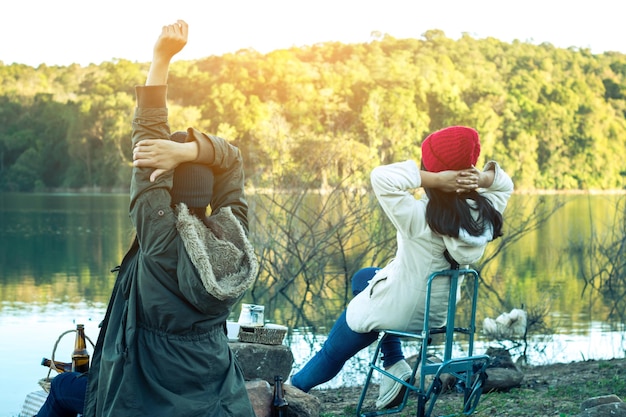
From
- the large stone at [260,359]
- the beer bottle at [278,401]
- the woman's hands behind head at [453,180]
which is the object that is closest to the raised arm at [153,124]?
the woman's hands behind head at [453,180]

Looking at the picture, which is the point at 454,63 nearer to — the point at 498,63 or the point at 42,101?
the point at 498,63

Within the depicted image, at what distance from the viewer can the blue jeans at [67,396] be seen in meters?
2.94

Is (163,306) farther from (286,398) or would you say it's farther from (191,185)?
(286,398)

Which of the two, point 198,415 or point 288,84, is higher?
point 288,84

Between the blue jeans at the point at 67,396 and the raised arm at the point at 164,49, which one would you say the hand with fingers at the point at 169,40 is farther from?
the blue jeans at the point at 67,396

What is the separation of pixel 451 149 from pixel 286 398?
1385 millimetres

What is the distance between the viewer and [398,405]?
461 centimetres

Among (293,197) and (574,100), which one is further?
(574,100)

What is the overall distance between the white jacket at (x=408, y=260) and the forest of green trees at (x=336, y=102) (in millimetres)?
52556

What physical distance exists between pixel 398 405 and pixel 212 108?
2511 inches

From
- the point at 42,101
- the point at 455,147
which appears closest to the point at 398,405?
the point at 455,147

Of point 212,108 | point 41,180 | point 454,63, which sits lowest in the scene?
point 41,180

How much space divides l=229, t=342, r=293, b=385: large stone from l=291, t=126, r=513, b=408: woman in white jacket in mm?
619

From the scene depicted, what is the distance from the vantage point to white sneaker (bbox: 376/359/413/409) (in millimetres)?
4488
